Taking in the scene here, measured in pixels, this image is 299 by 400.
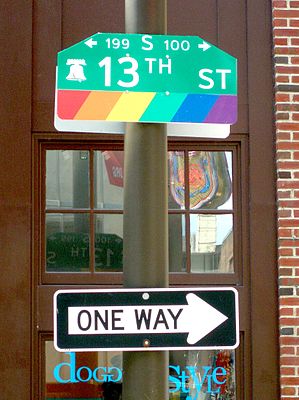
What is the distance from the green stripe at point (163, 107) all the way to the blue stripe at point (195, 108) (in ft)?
0.07

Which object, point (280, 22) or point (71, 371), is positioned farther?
point (280, 22)

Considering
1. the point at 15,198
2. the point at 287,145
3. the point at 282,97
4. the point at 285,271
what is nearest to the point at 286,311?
the point at 285,271

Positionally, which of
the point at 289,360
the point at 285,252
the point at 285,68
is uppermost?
the point at 285,68

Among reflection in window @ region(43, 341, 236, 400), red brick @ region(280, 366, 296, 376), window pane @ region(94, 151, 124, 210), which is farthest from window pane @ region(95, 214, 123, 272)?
red brick @ region(280, 366, 296, 376)

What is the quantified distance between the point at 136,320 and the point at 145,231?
14.0 inches

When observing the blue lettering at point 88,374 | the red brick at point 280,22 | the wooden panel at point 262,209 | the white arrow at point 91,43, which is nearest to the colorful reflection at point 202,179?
the wooden panel at point 262,209

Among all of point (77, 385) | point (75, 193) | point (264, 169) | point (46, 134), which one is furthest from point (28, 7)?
point (77, 385)

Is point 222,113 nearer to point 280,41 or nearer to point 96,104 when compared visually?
point 96,104

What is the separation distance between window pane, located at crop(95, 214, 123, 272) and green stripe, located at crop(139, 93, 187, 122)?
3.17 m

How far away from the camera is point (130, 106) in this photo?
356 cm

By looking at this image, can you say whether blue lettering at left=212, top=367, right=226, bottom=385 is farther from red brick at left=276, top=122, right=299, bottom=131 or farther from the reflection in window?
red brick at left=276, top=122, right=299, bottom=131

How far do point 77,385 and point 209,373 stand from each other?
1.01 m

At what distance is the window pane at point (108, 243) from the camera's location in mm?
6695

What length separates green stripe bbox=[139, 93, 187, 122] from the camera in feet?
11.6
